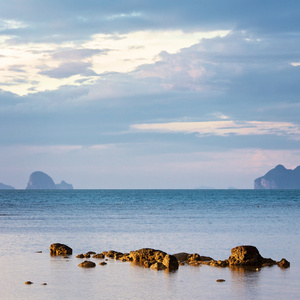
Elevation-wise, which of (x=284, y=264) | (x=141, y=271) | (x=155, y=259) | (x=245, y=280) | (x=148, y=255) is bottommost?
(x=245, y=280)

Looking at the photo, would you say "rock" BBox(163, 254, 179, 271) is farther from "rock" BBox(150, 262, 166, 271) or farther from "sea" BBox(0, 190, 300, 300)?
"sea" BBox(0, 190, 300, 300)

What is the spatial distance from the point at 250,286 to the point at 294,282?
2.69 metres

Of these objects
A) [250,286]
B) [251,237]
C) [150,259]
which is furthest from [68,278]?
[251,237]

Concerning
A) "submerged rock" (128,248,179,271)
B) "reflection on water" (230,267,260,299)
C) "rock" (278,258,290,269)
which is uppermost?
"submerged rock" (128,248,179,271)

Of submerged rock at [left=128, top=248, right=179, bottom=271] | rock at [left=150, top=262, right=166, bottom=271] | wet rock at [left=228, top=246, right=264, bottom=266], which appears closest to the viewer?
rock at [left=150, top=262, right=166, bottom=271]

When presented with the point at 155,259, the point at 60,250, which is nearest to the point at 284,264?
the point at 155,259

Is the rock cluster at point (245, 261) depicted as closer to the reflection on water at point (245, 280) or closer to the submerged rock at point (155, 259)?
the reflection on water at point (245, 280)

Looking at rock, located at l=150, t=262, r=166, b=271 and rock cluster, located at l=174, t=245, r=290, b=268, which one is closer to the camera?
rock, located at l=150, t=262, r=166, b=271

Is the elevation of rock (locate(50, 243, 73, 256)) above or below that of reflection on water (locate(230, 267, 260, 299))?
above

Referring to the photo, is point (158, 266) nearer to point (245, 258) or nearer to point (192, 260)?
point (192, 260)

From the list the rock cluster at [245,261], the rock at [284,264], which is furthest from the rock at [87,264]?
the rock at [284,264]

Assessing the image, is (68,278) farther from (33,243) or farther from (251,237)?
(251,237)

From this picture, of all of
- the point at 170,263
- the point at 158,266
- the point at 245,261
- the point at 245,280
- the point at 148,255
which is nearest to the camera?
the point at 245,280

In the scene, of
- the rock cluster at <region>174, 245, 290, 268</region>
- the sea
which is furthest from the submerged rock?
the rock cluster at <region>174, 245, 290, 268</region>
